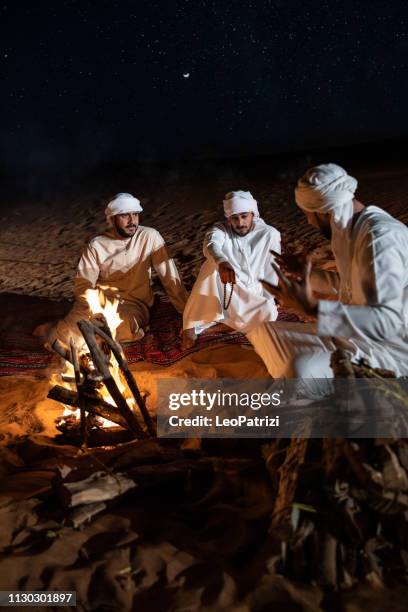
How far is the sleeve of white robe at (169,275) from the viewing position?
6480mm

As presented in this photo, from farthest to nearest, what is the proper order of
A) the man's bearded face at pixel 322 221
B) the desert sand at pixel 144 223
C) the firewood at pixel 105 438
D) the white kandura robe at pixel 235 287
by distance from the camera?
the white kandura robe at pixel 235 287
the desert sand at pixel 144 223
the firewood at pixel 105 438
the man's bearded face at pixel 322 221

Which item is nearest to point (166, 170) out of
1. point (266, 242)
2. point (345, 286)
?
point (266, 242)

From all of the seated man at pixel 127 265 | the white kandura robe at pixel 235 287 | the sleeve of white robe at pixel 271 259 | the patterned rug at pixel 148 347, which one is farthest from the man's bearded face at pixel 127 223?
the sleeve of white robe at pixel 271 259

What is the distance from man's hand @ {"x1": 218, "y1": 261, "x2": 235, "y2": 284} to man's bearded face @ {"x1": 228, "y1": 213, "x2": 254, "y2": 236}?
2.62 ft

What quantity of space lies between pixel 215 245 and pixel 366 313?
117 inches

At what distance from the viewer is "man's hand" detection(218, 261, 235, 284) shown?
551cm

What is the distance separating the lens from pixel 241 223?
623cm

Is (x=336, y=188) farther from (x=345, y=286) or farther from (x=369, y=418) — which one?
(x=369, y=418)

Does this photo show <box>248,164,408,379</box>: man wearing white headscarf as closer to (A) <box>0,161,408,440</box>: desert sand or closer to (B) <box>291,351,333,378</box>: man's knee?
(B) <box>291,351,333,378</box>: man's knee

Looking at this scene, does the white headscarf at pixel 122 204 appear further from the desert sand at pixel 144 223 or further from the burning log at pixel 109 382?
the burning log at pixel 109 382

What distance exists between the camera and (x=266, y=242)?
6.34 meters

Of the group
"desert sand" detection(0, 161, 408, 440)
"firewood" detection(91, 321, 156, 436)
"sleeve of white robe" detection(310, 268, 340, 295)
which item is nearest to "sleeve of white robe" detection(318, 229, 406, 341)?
"sleeve of white robe" detection(310, 268, 340, 295)

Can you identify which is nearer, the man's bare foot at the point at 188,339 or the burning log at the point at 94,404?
the burning log at the point at 94,404

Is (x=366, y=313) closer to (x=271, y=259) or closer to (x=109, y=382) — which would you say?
(x=109, y=382)
